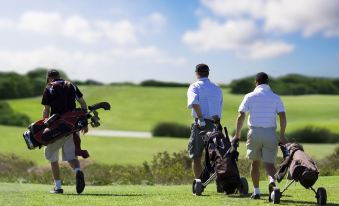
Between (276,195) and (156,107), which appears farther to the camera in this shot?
(156,107)

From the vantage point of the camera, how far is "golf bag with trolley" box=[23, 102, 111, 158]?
1147cm

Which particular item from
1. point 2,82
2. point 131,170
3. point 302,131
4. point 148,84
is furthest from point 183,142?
point 148,84

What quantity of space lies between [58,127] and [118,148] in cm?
2175

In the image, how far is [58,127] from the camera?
11461 mm

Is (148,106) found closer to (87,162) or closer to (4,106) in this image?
(4,106)

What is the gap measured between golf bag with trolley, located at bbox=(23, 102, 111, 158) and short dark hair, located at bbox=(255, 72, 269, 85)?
2.68 metres

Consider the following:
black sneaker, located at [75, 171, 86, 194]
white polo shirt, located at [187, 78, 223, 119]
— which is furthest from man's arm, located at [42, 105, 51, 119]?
white polo shirt, located at [187, 78, 223, 119]

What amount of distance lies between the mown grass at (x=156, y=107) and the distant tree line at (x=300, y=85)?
1.21 metres

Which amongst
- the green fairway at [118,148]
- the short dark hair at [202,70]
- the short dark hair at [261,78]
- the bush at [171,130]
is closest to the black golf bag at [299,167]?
the short dark hair at [261,78]

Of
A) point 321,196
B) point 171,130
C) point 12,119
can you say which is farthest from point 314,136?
point 321,196

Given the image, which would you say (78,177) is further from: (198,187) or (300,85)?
(300,85)

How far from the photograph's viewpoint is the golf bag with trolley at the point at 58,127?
37.6 feet

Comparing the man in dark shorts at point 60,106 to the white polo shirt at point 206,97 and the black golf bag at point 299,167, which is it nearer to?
the white polo shirt at point 206,97

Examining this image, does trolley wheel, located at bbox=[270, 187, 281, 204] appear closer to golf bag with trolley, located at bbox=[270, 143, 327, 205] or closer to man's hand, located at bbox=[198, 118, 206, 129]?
golf bag with trolley, located at bbox=[270, 143, 327, 205]
